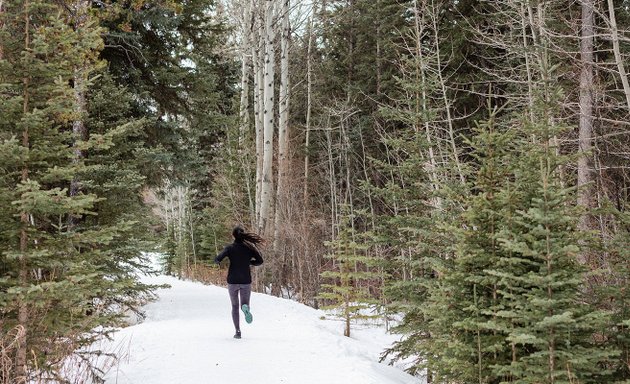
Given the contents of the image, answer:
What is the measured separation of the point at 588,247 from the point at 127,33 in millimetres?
10936

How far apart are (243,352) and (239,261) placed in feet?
5.47

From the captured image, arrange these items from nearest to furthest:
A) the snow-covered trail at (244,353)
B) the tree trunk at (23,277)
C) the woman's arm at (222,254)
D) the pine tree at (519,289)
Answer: the pine tree at (519,289), the tree trunk at (23,277), the snow-covered trail at (244,353), the woman's arm at (222,254)

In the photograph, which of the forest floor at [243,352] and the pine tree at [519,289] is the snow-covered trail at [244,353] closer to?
the forest floor at [243,352]

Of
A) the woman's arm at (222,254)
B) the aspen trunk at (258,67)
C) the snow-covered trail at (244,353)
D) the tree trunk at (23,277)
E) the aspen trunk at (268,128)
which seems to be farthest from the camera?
the aspen trunk at (258,67)

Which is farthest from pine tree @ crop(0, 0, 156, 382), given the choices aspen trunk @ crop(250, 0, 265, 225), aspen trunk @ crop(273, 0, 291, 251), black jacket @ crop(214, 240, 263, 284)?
aspen trunk @ crop(250, 0, 265, 225)

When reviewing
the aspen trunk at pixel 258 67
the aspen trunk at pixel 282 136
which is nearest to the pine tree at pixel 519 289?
the aspen trunk at pixel 282 136

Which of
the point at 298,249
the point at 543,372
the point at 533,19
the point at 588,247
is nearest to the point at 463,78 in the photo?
the point at 533,19

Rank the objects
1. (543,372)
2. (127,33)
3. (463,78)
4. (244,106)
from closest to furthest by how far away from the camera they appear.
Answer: (543,372) → (127,33) → (463,78) → (244,106)

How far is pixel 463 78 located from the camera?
15469mm

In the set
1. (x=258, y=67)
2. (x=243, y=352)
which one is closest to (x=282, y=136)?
(x=258, y=67)

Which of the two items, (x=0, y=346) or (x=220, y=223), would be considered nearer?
(x=0, y=346)

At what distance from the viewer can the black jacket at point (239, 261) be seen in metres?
8.47

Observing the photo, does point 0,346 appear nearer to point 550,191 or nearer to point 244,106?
point 550,191

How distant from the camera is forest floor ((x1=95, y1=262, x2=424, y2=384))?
640cm
